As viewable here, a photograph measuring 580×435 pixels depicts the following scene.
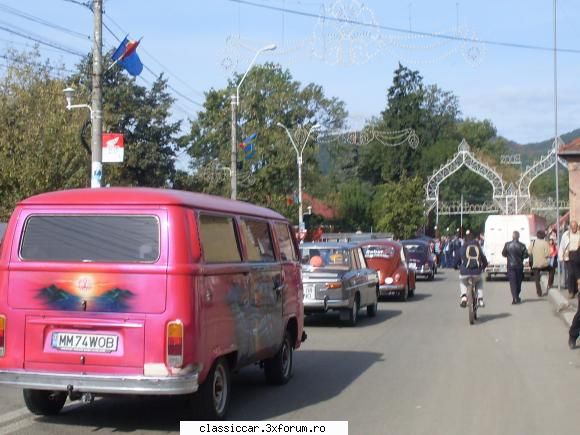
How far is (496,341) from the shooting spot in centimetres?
1596

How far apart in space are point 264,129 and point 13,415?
5639cm

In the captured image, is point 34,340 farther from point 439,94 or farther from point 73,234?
point 439,94

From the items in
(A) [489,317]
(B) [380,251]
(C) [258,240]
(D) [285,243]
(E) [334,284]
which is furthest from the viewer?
(B) [380,251]

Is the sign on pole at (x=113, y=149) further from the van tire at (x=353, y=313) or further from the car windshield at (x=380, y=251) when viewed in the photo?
the car windshield at (x=380, y=251)

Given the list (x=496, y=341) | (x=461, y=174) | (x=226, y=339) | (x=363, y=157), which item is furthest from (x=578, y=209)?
(x=461, y=174)

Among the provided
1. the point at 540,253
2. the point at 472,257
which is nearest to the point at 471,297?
the point at 472,257

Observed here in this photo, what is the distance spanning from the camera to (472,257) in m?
18.8

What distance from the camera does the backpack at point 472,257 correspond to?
18.8 metres

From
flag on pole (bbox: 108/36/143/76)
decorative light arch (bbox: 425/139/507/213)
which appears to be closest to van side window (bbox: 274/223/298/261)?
flag on pole (bbox: 108/36/143/76)

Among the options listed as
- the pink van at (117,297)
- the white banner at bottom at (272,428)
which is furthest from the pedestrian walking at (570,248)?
the white banner at bottom at (272,428)

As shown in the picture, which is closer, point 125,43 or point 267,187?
point 125,43

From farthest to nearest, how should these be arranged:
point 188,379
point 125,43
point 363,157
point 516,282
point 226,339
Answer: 1. point 363,157
2. point 516,282
3. point 125,43
4. point 226,339
5. point 188,379

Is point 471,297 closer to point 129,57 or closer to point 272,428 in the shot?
point 129,57

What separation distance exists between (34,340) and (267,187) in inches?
2006
